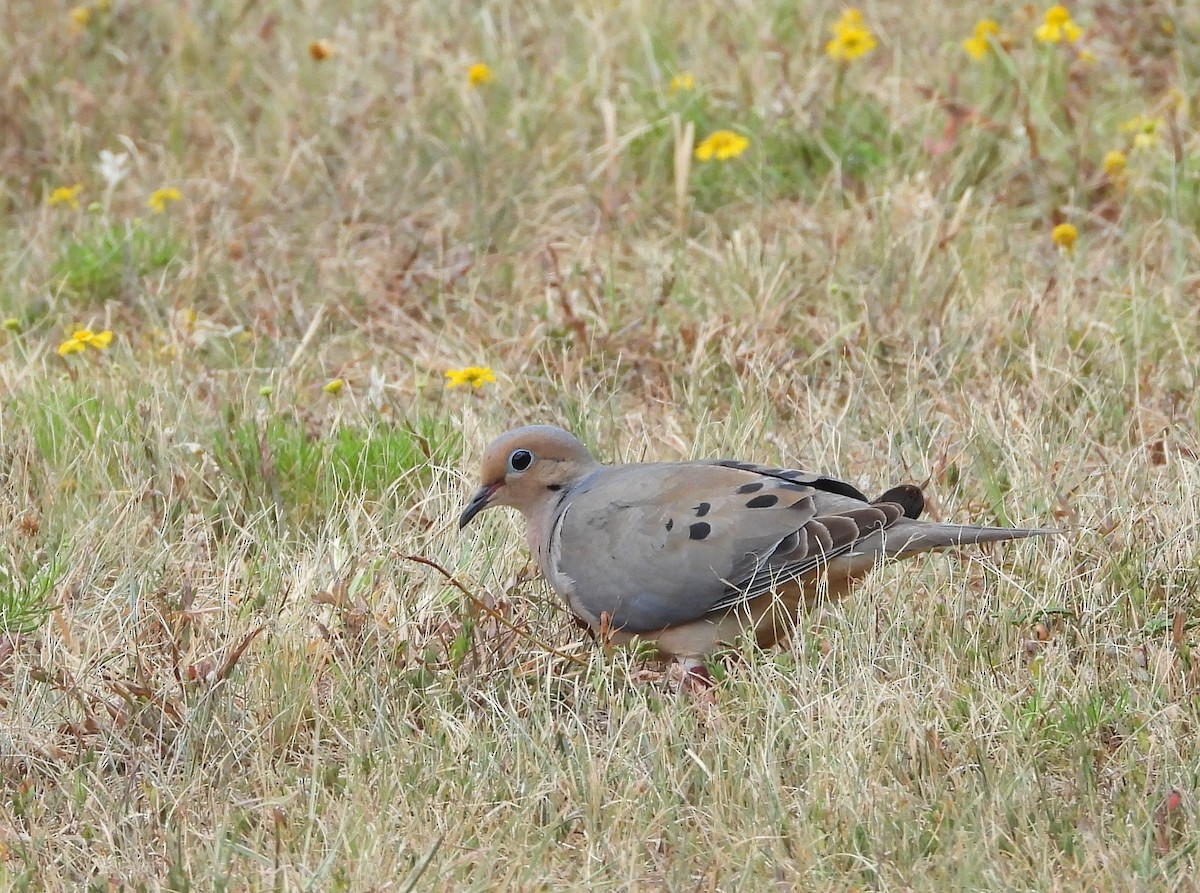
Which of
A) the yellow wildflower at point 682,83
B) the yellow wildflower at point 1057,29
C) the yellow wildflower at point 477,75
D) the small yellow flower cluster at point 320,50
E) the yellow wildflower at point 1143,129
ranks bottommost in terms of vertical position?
the yellow wildflower at point 1143,129

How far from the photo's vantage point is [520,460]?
4535mm

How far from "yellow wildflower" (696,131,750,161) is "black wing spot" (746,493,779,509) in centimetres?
275

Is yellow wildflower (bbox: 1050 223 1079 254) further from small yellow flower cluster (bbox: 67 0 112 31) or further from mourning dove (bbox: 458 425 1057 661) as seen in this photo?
small yellow flower cluster (bbox: 67 0 112 31)

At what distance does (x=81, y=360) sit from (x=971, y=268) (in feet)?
9.64

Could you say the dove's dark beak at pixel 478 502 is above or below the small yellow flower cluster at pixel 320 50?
below

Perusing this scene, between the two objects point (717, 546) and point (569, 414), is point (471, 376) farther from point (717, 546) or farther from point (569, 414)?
point (717, 546)

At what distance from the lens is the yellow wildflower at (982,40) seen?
282 inches

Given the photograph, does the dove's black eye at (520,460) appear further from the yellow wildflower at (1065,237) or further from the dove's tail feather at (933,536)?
the yellow wildflower at (1065,237)

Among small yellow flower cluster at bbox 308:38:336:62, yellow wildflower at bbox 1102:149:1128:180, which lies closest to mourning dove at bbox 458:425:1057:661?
yellow wildflower at bbox 1102:149:1128:180

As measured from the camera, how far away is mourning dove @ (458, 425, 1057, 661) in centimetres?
413

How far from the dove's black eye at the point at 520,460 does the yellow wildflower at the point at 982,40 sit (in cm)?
344

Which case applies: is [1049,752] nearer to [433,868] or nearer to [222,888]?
[433,868]

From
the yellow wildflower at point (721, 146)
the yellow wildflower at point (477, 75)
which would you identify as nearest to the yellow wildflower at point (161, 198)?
the yellow wildflower at point (477, 75)

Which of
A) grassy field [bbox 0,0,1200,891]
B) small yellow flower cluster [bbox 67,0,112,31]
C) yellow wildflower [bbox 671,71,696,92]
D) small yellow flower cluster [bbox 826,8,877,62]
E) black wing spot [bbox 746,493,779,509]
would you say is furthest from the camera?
small yellow flower cluster [bbox 67,0,112,31]
